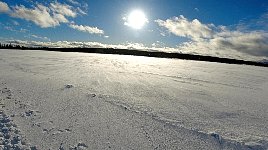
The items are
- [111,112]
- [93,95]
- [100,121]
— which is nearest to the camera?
[100,121]

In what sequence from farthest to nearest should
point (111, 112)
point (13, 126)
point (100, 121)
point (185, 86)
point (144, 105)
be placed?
point (185, 86) < point (144, 105) < point (111, 112) < point (100, 121) < point (13, 126)

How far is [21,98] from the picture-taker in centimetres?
582

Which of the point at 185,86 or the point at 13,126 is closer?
the point at 13,126

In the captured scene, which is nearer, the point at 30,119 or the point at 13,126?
the point at 13,126

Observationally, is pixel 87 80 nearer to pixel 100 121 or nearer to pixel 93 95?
pixel 93 95

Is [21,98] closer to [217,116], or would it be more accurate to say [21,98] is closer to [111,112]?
[111,112]

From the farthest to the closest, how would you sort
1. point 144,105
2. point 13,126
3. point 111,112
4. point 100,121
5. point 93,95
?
point 93,95
point 144,105
point 111,112
point 100,121
point 13,126

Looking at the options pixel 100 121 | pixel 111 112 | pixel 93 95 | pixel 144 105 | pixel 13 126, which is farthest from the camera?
pixel 93 95

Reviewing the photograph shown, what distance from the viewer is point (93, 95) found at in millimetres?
6133

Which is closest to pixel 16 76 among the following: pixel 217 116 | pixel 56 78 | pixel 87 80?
pixel 56 78

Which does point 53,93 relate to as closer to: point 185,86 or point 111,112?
point 111,112

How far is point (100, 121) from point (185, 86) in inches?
156

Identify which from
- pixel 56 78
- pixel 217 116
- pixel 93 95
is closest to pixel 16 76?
pixel 56 78

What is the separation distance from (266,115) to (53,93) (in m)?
4.82
